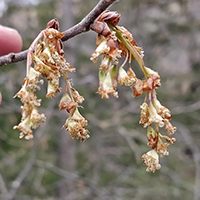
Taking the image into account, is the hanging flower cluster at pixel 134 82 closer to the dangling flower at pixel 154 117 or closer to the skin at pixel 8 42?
the dangling flower at pixel 154 117

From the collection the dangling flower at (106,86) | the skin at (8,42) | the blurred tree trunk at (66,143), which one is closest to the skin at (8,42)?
the skin at (8,42)

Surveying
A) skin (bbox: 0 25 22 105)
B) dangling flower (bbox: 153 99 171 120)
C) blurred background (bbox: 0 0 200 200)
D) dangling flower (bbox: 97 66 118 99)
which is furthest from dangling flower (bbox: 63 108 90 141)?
blurred background (bbox: 0 0 200 200)

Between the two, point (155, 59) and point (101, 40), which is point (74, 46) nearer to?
point (155, 59)

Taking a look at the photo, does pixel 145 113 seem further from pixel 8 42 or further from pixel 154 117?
pixel 8 42

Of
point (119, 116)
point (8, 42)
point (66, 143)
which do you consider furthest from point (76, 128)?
point (66, 143)

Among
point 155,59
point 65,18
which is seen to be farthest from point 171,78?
point 65,18

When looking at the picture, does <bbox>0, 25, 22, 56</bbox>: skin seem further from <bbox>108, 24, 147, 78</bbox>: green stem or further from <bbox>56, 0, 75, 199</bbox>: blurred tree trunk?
<bbox>56, 0, 75, 199</bbox>: blurred tree trunk

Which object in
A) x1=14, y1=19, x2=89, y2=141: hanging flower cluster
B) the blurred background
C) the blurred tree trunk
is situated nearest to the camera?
x1=14, y1=19, x2=89, y2=141: hanging flower cluster
